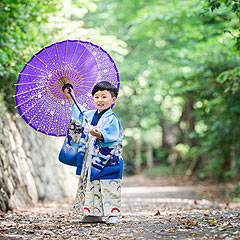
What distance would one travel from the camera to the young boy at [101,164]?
454cm

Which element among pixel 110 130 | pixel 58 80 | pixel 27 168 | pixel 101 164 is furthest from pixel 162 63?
pixel 101 164

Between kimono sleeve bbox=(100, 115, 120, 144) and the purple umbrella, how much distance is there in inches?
21.5

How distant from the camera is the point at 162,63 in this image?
52.3ft

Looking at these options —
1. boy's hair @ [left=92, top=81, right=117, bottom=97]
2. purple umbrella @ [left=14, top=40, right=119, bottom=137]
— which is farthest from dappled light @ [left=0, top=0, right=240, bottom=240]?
boy's hair @ [left=92, top=81, right=117, bottom=97]

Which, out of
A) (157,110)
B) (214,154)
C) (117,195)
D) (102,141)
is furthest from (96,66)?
(157,110)

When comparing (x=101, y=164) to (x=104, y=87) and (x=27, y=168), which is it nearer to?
(x=104, y=87)

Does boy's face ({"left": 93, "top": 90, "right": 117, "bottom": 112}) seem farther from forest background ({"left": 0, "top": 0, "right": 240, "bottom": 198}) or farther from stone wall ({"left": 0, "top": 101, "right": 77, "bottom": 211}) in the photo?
stone wall ({"left": 0, "top": 101, "right": 77, "bottom": 211})

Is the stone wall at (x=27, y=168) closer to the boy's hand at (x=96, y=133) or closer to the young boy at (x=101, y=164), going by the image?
the young boy at (x=101, y=164)

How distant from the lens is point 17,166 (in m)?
6.79

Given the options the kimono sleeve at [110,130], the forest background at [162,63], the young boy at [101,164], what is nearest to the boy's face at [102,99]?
the young boy at [101,164]

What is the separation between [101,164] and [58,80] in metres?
1.16

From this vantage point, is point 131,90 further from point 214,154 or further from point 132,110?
point 214,154

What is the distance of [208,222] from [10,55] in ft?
14.6

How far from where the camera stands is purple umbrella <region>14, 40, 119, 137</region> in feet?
15.2
